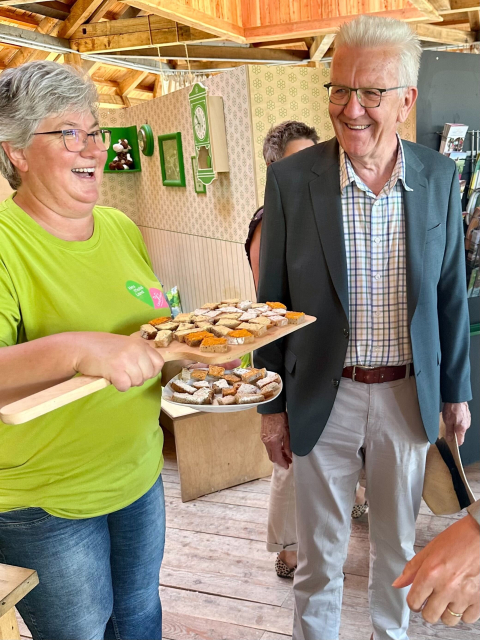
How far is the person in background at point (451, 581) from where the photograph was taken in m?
0.86

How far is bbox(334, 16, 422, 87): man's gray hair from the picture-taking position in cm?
165

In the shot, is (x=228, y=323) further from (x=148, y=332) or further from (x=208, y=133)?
(x=208, y=133)

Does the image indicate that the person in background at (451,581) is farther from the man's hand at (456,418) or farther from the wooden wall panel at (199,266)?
the wooden wall panel at (199,266)

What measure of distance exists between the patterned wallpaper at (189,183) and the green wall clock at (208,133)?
0.05 meters

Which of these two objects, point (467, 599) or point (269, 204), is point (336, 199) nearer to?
point (269, 204)

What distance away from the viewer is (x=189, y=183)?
4855 millimetres

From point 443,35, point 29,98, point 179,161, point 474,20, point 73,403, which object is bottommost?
point 73,403

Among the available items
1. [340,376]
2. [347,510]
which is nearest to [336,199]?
[340,376]

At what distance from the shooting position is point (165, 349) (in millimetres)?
1313

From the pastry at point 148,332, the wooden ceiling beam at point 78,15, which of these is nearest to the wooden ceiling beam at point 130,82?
the wooden ceiling beam at point 78,15

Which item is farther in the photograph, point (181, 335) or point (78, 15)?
point (78, 15)

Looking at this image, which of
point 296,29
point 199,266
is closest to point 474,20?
point 296,29

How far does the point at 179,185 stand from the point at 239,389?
3652 mm

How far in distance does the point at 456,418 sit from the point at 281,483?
0.87m
